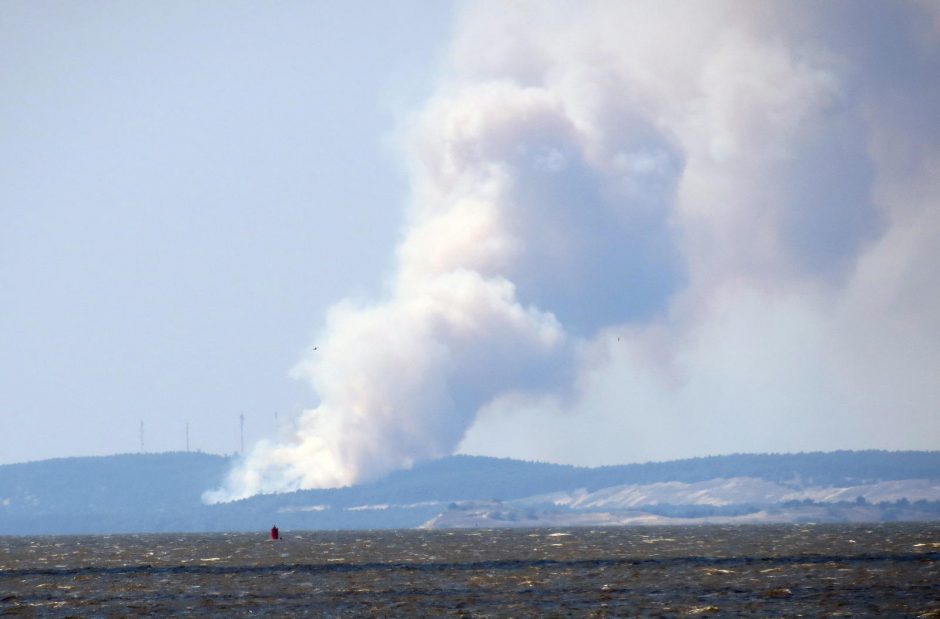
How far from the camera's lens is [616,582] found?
15788cm

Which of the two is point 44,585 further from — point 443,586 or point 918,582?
point 918,582

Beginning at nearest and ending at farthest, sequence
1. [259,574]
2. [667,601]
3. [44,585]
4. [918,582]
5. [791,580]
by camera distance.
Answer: [667,601] < [918,582] < [791,580] < [44,585] < [259,574]

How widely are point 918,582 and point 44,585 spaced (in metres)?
101

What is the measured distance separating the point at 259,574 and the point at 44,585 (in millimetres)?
28659

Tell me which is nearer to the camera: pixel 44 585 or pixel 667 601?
pixel 667 601

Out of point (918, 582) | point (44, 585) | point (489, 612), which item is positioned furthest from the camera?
point (44, 585)

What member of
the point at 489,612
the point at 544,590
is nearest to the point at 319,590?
the point at 544,590

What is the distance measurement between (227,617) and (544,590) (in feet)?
122

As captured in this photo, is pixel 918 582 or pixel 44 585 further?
pixel 44 585

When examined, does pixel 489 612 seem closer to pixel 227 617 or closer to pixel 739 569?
pixel 227 617

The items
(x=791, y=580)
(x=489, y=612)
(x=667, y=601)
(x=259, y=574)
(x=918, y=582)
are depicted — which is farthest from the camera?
(x=259, y=574)

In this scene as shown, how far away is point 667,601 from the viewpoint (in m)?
130

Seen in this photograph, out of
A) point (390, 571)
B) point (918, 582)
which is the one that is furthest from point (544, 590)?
point (390, 571)

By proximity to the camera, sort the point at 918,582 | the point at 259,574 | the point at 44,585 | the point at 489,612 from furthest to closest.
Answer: the point at 259,574
the point at 44,585
the point at 918,582
the point at 489,612
